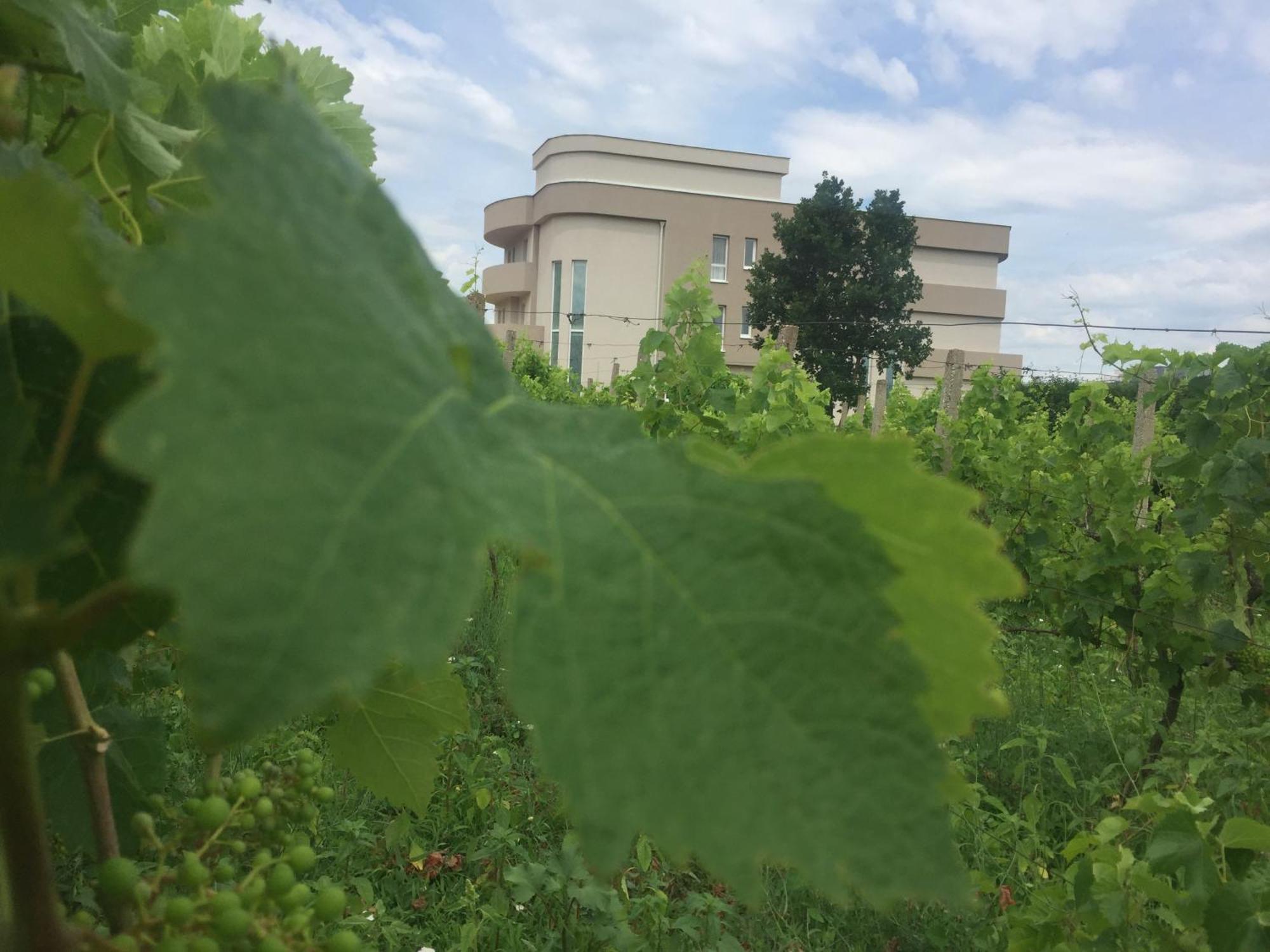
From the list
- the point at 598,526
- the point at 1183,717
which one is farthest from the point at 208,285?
the point at 1183,717

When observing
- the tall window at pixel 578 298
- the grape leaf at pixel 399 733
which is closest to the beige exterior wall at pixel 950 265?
the tall window at pixel 578 298

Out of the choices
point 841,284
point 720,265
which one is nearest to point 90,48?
point 841,284

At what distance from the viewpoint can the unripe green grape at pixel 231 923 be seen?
50 centimetres

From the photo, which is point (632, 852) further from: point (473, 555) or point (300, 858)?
point (473, 555)

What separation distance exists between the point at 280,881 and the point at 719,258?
40.6 metres

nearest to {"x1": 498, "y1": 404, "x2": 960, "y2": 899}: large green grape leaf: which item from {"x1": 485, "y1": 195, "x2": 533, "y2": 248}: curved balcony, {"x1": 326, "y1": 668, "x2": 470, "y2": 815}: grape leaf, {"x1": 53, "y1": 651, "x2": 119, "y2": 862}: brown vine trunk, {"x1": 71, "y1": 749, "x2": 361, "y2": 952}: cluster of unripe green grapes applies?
{"x1": 71, "y1": 749, "x2": 361, "y2": 952}: cluster of unripe green grapes

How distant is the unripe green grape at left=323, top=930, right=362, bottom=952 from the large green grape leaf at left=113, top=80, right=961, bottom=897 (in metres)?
0.34

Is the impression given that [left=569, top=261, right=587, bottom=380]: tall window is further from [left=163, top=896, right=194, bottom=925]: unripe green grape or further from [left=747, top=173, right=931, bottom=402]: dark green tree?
[left=163, top=896, right=194, bottom=925]: unripe green grape

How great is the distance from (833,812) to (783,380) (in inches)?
257

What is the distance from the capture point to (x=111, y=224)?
736 millimetres

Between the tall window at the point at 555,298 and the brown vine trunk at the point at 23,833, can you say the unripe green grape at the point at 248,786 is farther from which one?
the tall window at the point at 555,298

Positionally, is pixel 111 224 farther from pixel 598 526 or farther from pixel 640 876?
pixel 640 876

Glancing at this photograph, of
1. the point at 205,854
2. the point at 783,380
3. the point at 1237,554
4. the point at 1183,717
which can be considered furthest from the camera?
the point at 783,380

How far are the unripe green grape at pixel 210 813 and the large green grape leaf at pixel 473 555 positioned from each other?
412mm
